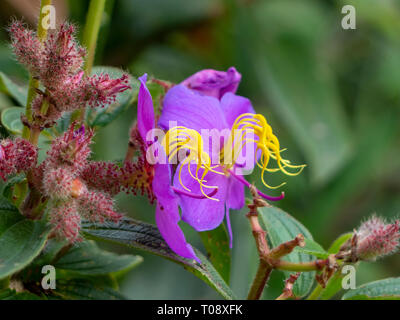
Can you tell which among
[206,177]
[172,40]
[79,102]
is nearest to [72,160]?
[79,102]

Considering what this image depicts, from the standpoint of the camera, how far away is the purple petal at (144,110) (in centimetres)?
90

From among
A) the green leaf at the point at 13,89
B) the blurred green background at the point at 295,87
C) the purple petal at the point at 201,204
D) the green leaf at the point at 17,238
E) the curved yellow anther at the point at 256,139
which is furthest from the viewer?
the blurred green background at the point at 295,87

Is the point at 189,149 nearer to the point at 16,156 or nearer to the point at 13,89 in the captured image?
the point at 16,156

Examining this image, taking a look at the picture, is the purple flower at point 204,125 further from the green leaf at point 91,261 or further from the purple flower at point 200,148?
the green leaf at point 91,261

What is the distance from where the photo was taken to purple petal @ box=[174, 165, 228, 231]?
36.6 inches

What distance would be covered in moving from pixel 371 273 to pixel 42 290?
64.4 inches

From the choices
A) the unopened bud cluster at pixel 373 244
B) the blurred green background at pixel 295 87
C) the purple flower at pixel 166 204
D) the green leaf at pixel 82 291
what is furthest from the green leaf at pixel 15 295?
the blurred green background at pixel 295 87

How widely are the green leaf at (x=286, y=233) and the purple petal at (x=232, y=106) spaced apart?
0.18 metres

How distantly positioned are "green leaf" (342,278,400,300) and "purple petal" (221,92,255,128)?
1.23 feet

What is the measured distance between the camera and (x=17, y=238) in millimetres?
857

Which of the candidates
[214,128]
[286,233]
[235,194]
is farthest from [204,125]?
[286,233]

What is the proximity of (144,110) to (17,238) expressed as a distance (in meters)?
0.27
